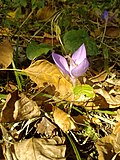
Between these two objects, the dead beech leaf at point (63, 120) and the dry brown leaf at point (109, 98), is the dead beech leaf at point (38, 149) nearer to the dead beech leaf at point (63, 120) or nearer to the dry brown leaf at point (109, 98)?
the dead beech leaf at point (63, 120)

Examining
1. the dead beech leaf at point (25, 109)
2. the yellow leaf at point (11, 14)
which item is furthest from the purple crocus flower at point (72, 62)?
the yellow leaf at point (11, 14)

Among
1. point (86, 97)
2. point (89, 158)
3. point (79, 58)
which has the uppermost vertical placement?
point (79, 58)

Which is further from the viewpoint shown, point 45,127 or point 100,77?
point 100,77

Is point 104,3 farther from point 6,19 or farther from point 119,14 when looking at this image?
point 6,19

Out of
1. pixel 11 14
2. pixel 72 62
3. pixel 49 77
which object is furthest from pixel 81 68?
pixel 11 14

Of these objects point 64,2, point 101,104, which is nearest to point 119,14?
point 64,2

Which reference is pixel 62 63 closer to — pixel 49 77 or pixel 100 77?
pixel 49 77
